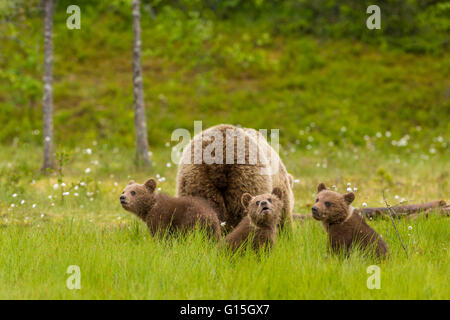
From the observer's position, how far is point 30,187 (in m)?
10.0

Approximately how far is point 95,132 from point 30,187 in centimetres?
689

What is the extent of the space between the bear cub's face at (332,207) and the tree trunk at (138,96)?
7.19 m

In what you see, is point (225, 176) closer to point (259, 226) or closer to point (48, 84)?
point (259, 226)

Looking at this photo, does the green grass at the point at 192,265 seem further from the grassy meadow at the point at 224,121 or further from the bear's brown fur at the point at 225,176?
A: the bear's brown fur at the point at 225,176

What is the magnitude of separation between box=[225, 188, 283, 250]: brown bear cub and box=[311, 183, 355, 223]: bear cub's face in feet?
1.50

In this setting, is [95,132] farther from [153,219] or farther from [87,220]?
[153,219]

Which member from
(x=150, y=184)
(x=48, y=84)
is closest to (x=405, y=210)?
(x=150, y=184)

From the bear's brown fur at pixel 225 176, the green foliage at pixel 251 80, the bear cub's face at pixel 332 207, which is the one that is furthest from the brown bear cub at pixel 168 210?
the green foliage at pixel 251 80

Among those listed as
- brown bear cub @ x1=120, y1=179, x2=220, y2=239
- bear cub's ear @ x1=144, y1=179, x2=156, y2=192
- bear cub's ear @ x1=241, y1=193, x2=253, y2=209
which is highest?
bear cub's ear @ x1=144, y1=179, x2=156, y2=192

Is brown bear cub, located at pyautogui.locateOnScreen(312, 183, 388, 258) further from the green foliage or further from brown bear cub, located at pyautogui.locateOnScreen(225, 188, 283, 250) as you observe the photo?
the green foliage

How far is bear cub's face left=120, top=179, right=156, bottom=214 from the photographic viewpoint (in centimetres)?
611

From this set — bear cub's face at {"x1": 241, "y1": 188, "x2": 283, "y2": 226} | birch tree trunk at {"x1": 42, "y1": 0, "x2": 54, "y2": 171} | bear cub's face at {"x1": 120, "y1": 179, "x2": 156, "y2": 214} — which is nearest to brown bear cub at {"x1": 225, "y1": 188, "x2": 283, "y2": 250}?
bear cub's face at {"x1": 241, "y1": 188, "x2": 283, "y2": 226}
